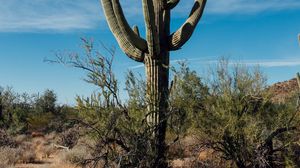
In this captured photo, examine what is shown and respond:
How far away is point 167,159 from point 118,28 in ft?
11.1

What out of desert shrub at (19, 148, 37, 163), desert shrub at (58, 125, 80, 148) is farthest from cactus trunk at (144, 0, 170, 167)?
desert shrub at (58, 125, 80, 148)

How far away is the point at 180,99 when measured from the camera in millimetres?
10016

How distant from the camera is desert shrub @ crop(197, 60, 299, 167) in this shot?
9766 mm

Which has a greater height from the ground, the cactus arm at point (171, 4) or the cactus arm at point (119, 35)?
the cactus arm at point (171, 4)

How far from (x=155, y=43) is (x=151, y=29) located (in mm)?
347

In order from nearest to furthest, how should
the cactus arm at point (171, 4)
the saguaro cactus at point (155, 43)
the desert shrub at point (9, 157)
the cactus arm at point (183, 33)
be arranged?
the saguaro cactus at point (155, 43) → the cactus arm at point (183, 33) → the cactus arm at point (171, 4) → the desert shrub at point (9, 157)

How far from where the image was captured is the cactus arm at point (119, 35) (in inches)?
365

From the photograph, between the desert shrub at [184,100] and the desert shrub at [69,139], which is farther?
the desert shrub at [69,139]

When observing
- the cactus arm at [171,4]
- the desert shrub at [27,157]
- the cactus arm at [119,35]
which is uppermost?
the cactus arm at [171,4]

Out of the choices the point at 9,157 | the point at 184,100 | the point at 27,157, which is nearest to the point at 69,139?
the point at 27,157

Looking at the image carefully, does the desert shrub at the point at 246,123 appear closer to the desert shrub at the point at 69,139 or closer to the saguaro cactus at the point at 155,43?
the saguaro cactus at the point at 155,43

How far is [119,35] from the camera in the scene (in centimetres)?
935

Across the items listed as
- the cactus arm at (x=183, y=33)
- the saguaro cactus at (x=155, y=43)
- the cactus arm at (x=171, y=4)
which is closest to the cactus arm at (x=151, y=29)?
the saguaro cactus at (x=155, y=43)

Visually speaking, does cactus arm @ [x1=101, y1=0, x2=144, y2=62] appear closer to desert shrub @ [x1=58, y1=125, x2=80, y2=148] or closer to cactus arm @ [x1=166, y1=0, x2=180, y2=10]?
cactus arm @ [x1=166, y1=0, x2=180, y2=10]
